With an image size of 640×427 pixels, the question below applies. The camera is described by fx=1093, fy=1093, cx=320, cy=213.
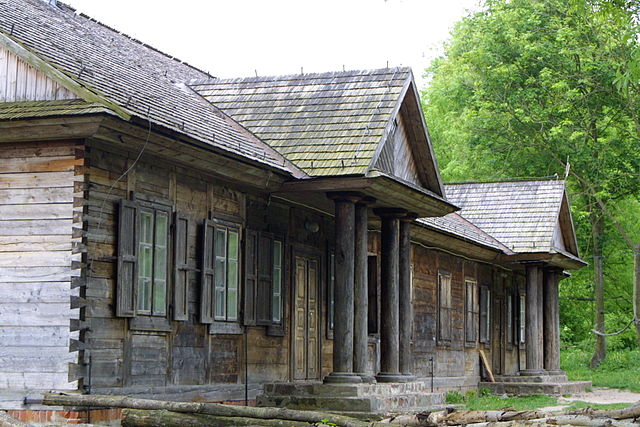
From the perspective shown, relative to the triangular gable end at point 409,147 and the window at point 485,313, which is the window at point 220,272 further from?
the window at point 485,313

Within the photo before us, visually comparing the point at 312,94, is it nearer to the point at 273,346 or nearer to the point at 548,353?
the point at 273,346

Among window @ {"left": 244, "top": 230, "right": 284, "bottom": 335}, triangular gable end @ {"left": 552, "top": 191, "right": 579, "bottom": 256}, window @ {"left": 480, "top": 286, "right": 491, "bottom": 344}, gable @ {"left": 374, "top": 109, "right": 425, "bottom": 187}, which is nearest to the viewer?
window @ {"left": 244, "top": 230, "right": 284, "bottom": 335}

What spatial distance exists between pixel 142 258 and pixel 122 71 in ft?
10.6

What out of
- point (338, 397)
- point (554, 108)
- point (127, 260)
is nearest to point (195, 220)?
point (127, 260)

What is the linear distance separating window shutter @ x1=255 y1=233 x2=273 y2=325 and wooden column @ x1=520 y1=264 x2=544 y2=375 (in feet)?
39.0

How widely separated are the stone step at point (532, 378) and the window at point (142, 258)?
15.0 metres

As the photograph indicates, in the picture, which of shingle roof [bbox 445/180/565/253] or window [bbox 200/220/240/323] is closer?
window [bbox 200/220/240/323]

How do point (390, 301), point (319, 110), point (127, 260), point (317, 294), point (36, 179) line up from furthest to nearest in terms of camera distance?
1. point (317, 294)
2. point (390, 301)
3. point (319, 110)
4. point (127, 260)
5. point (36, 179)

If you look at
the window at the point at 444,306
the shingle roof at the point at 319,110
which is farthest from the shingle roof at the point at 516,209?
the shingle roof at the point at 319,110

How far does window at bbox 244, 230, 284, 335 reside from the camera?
52.5 ft

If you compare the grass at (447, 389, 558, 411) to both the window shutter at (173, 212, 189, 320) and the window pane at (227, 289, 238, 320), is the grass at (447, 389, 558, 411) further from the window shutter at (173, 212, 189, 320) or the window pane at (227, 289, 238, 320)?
the window shutter at (173, 212, 189, 320)

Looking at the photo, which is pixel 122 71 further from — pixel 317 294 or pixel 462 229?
pixel 462 229

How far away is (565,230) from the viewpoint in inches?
1142

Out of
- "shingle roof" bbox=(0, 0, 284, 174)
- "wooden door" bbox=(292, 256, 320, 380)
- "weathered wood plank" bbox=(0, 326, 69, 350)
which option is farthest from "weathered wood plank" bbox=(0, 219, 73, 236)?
"wooden door" bbox=(292, 256, 320, 380)
